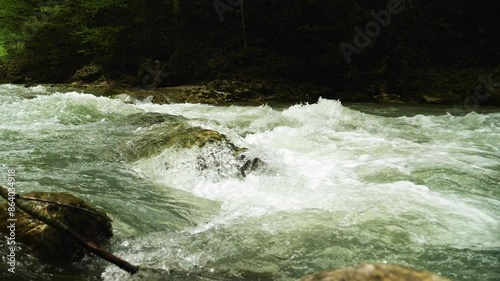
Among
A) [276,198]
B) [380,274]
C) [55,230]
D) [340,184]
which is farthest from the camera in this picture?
[340,184]

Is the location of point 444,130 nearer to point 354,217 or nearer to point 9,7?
point 354,217

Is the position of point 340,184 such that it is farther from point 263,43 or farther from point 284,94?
point 263,43

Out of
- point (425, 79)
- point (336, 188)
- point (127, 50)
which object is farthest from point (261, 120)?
point (127, 50)

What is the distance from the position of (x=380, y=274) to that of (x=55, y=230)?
2.27 metres

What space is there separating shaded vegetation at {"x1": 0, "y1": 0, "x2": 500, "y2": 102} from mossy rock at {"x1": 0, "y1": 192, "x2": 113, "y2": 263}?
13.0m

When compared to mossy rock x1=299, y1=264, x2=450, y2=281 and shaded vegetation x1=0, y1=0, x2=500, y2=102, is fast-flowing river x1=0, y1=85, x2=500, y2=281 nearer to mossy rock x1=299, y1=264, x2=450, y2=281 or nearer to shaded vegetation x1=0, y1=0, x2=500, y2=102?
mossy rock x1=299, y1=264, x2=450, y2=281

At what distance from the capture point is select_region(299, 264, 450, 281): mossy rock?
53.2 inches

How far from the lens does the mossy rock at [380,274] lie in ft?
4.43

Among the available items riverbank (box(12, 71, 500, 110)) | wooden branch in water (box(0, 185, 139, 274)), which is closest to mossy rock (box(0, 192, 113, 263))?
wooden branch in water (box(0, 185, 139, 274))

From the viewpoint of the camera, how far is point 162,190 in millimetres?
4570

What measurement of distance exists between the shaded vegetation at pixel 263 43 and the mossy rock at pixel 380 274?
45.4ft

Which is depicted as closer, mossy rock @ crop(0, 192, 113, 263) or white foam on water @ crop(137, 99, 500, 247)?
mossy rock @ crop(0, 192, 113, 263)

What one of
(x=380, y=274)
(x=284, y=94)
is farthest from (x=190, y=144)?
(x=284, y=94)

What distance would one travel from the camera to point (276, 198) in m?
4.35
